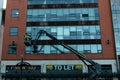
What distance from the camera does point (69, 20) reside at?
168 feet

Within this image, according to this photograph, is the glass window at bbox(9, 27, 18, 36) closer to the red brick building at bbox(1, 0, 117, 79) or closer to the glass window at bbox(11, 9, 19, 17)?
the red brick building at bbox(1, 0, 117, 79)

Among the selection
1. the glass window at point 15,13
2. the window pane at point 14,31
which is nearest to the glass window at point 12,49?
the window pane at point 14,31

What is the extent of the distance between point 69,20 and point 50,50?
7.27m

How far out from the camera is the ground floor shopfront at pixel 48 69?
4719 centimetres

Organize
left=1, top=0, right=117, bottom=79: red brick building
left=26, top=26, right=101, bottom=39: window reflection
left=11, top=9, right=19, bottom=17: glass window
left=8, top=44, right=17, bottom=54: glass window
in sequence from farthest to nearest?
left=11, top=9, right=19, bottom=17: glass window
left=26, top=26, right=101, bottom=39: window reflection
left=8, top=44, right=17, bottom=54: glass window
left=1, top=0, right=117, bottom=79: red brick building

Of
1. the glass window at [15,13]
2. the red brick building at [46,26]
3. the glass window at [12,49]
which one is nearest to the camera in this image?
the red brick building at [46,26]

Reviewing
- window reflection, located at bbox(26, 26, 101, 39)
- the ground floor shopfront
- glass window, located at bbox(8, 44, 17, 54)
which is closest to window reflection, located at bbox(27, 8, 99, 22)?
window reflection, located at bbox(26, 26, 101, 39)

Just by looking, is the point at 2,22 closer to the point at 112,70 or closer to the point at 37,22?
the point at 37,22

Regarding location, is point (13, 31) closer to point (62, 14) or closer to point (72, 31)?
point (62, 14)

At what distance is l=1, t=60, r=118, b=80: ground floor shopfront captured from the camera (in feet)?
155

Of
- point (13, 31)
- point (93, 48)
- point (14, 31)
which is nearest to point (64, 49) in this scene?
point (93, 48)

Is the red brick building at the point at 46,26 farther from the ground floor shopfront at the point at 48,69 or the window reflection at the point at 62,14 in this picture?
the window reflection at the point at 62,14

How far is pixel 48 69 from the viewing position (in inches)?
1889

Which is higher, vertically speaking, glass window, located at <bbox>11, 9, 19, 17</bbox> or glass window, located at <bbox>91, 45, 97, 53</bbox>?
glass window, located at <bbox>11, 9, 19, 17</bbox>
